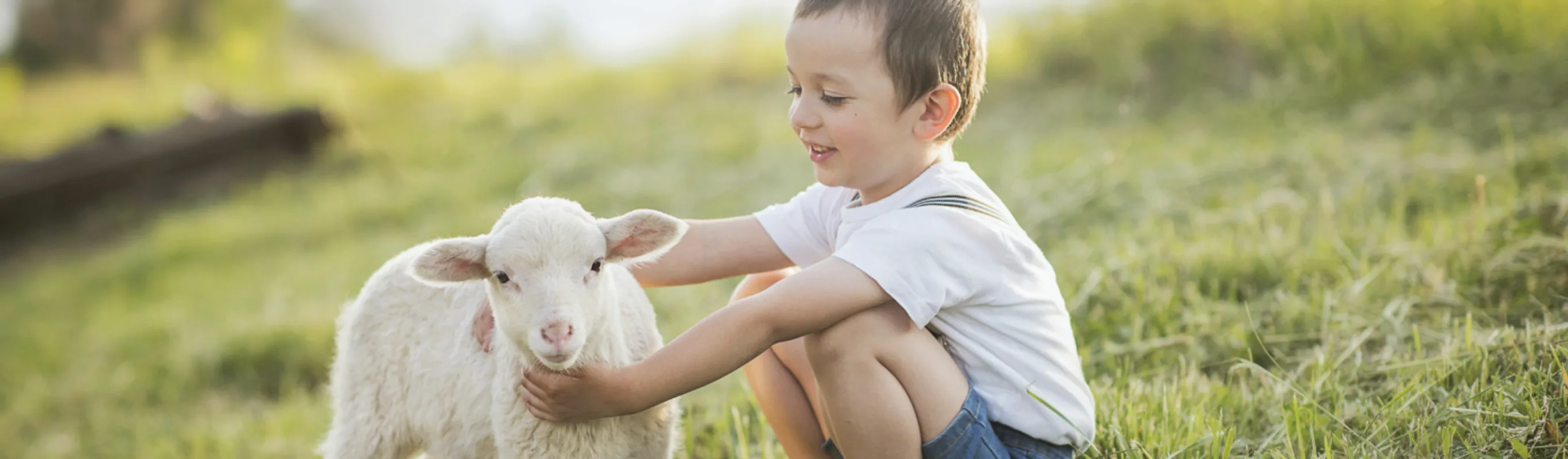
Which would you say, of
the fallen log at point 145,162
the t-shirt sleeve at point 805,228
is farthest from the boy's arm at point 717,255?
the fallen log at point 145,162

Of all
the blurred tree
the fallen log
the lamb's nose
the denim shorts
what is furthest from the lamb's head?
the blurred tree

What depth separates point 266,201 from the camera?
382 inches

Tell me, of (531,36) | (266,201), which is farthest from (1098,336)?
(531,36)

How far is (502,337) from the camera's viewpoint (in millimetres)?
2359

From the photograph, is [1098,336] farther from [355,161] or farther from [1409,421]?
[355,161]

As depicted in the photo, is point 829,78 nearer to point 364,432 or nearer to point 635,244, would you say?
point 635,244

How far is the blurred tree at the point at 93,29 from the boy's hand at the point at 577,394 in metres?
15.5

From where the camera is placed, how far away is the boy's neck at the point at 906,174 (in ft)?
7.52

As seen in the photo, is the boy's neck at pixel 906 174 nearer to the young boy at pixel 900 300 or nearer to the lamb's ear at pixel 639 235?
the young boy at pixel 900 300

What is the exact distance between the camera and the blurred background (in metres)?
2.84

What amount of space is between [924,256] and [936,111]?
0.40m

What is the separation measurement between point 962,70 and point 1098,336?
1.37 meters

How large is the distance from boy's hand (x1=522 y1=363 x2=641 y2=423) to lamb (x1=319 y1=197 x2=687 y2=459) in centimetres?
5

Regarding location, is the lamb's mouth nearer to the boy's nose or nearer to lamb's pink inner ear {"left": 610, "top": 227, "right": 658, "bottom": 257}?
lamb's pink inner ear {"left": 610, "top": 227, "right": 658, "bottom": 257}
